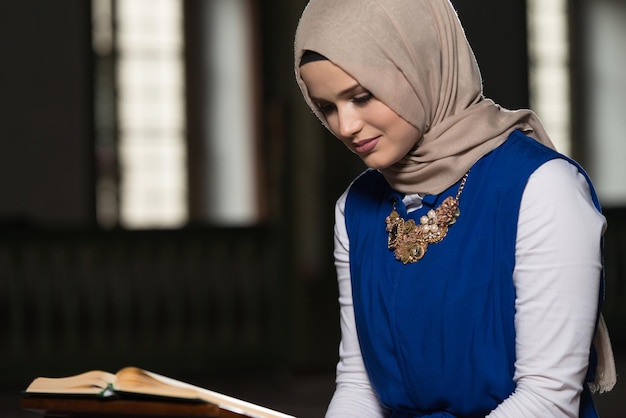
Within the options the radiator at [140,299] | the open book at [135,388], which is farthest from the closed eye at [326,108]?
the radiator at [140,299]

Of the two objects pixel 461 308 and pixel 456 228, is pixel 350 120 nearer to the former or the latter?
pixel 456 228

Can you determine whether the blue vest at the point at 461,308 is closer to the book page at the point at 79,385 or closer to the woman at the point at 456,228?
the woman at the point at 456,228

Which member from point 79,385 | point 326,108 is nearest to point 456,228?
point 326,108

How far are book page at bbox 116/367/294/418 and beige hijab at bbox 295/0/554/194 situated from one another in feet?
1.50

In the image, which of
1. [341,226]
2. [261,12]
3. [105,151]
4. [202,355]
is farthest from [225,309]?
[341,226]

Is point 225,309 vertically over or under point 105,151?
under

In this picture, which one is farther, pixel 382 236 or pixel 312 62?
pixel 382 236

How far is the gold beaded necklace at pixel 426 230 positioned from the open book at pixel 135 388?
13.5 inches

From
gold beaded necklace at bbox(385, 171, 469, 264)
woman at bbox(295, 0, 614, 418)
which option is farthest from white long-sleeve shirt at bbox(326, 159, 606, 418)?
gold beaded necklace at bbox(385, 171, 469, 264)

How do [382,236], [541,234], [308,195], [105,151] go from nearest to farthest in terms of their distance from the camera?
→ [541,234] → [382,236] → [308,195] → [105,151]

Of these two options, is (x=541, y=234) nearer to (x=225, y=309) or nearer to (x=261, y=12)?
(x=225, y=309)

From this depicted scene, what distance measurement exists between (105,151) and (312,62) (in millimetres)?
8508

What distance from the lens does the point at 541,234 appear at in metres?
1.61

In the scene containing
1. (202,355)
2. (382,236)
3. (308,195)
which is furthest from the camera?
(202,355)
